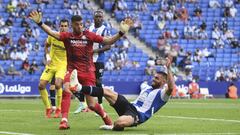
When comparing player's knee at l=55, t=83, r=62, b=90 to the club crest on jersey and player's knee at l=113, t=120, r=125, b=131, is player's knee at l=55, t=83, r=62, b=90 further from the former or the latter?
player's knee at l=113, t=120, r=125, b=131

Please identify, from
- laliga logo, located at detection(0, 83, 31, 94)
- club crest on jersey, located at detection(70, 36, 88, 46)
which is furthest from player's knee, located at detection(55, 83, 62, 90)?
laliga logo, located at detection(0, 83, 31, 94)

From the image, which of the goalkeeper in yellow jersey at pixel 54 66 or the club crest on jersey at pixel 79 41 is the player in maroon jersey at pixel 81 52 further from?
the goalkeeper in yellow jersey at pixel 54 66

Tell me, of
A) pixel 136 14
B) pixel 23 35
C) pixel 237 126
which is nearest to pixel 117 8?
pixel 136 14

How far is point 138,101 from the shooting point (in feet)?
48.0

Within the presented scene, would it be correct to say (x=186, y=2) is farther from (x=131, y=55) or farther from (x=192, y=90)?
(x=192, y=90)

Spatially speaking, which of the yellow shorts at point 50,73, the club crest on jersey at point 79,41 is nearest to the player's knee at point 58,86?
the yellow shorts at point 50,73

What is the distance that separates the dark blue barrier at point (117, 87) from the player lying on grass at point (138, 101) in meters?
23.7

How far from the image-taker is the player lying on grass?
1388 cm

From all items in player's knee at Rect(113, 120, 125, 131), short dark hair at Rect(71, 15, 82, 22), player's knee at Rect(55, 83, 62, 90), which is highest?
short dark hair at Rect(71, 15, 82, 22)

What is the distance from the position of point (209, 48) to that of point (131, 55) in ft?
18.0

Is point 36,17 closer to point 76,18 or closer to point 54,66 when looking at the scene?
point 76,18

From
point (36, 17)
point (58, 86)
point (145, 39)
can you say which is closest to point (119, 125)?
point (36, 17)

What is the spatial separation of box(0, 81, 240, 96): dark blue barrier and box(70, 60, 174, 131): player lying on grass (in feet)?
77.6

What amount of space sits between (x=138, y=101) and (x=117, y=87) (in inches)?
982
